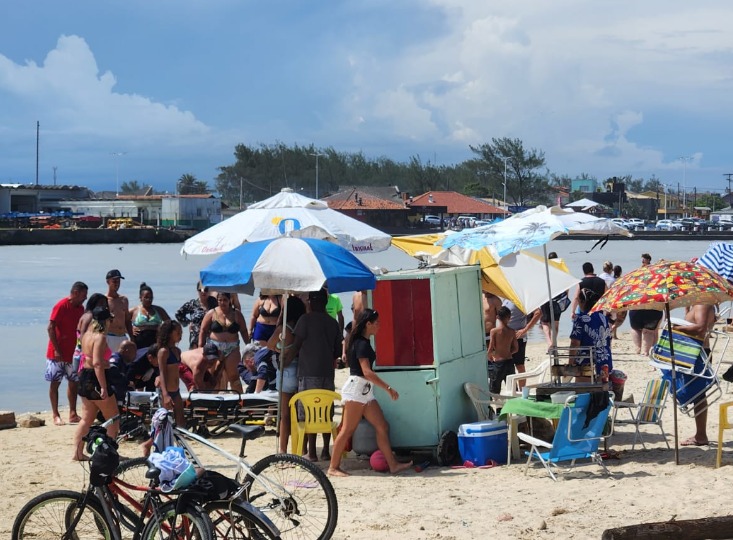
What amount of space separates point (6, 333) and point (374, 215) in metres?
64.2

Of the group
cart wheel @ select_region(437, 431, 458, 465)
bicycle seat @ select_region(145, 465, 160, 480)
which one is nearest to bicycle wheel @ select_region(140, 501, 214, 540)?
bicycle seat @ select_region(145, 465, 160, 480)

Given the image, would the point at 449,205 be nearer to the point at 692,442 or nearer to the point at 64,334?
the point at 64,334

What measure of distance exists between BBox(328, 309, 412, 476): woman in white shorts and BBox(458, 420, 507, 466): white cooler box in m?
0.51

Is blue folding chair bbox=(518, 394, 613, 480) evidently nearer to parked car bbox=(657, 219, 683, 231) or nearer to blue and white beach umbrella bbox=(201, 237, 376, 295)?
blue and white beach umbrella bbox=(201, 237, 376, 295)

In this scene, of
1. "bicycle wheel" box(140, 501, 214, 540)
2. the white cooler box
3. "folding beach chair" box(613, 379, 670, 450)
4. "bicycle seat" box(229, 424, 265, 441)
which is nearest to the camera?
"bicycle wheel" box(140, 501, 214, 540)

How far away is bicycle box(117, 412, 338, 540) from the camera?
553 cm

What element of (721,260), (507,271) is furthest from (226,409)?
(721,260)

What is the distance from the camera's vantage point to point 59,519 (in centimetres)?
556

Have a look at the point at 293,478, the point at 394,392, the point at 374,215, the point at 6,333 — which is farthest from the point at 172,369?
the point at 374,215

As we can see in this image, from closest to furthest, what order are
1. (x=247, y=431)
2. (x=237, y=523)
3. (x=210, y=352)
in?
(x=237, y=523)
(x=247, y=431)
(x=210, y=352)

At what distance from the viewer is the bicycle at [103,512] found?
16.3 feet

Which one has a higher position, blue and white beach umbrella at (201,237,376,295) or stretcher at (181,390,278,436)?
blue and white beach umbrella at (201,237,376,295)

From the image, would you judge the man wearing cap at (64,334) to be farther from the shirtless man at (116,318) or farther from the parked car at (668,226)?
the parked car at (668,226)

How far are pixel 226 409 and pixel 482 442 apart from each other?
9.02ft
